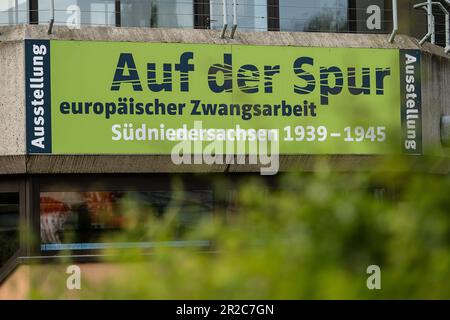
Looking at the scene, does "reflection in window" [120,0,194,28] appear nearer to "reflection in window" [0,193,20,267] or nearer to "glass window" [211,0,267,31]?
"glass window" [211,0,267,31]

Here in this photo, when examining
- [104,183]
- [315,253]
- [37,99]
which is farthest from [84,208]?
[315,253]

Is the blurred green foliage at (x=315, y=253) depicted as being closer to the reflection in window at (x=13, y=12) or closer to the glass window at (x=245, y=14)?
the reflection in window at (x=13, y=12)

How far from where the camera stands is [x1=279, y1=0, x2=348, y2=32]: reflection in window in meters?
11.2

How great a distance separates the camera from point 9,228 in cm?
999

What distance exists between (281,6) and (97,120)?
2607mm

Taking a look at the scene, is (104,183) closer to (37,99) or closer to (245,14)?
(37,99)

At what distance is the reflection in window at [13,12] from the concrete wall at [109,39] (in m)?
0.31

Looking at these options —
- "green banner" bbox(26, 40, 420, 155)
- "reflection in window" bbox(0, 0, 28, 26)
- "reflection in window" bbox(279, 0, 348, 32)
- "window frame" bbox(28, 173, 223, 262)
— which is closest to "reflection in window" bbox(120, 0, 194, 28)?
"green banner" bbox(26, 40, 420, 155)

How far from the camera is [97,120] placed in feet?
33.1

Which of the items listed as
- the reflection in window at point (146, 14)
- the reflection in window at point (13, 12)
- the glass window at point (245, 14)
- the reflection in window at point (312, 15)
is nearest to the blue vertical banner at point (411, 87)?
the reflection in window at point (312, 15)

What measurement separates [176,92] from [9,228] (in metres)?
2.21

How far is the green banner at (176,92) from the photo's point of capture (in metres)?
10.0
